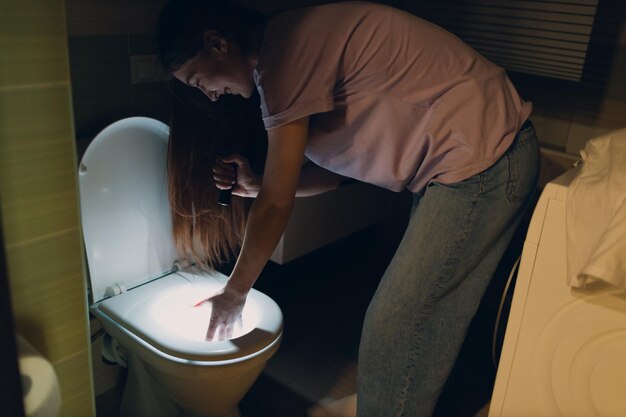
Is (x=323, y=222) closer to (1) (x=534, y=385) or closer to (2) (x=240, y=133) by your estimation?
(2) (x=240, y=133)

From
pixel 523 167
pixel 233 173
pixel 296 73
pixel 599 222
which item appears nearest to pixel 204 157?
pixel 233 173

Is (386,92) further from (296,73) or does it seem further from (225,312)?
(225,312)

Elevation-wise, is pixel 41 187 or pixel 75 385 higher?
pixel 41 187

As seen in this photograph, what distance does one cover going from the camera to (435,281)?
1.31 meters

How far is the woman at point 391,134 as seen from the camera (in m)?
1.18

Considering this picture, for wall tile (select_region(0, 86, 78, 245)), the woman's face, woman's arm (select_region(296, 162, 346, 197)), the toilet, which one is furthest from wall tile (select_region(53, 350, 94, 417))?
woman's arm (select_region(296, 162, 346, 197))

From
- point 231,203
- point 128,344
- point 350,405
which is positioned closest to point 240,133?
point 231,203

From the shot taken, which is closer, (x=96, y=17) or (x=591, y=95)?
(x=96, y=17)

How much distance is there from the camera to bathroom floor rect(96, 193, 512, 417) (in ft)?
5.97

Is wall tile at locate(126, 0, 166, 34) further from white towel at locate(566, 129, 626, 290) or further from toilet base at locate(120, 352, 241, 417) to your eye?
white towel at locate(566, 129, 626, 290)

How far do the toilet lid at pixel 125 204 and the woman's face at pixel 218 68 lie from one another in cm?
29

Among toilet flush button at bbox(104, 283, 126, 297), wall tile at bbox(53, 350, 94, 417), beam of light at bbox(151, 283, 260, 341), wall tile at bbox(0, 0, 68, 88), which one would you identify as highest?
wall tile at bbox(0, 0, 68, 88)

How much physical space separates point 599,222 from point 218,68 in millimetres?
759

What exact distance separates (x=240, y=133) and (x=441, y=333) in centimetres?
64
